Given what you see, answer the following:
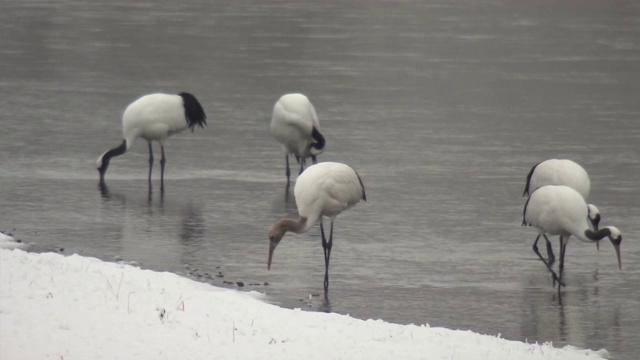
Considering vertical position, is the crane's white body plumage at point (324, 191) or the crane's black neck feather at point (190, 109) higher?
the crane's white body plumage at point (324, 191)

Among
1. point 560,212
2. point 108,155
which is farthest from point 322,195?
point 108,155

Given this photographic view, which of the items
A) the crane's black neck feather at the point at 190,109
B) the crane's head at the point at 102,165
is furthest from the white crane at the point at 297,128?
the crane's head at the point at 102,165

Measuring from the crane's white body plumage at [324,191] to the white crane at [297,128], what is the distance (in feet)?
14.8

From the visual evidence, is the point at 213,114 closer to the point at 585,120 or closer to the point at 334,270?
the point at 585,120

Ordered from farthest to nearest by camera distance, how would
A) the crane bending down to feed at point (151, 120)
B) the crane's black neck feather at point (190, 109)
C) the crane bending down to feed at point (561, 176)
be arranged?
the crane's black neck feather at point (190, 109)
the crane bending down to feed at point (151, 120)
the crane bending down to feed at point (561, 176)

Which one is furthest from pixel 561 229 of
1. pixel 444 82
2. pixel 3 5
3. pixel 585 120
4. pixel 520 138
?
pixel 3 5

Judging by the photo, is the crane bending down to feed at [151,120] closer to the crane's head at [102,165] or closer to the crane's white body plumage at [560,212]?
the crane's head at [102,165]

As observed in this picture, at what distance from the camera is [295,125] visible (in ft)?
57.9

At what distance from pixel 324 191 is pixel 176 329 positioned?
3424mm

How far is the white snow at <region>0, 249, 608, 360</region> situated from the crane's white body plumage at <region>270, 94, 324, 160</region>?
661 cm

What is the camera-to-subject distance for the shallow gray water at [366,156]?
12.3 m

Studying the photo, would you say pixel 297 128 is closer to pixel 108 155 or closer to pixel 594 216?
pixel 108 155

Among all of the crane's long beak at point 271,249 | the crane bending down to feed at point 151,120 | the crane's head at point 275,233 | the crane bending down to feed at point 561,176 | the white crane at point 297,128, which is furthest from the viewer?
the crane bending down to feed at point 151,120

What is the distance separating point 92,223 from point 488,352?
6.16 metres
